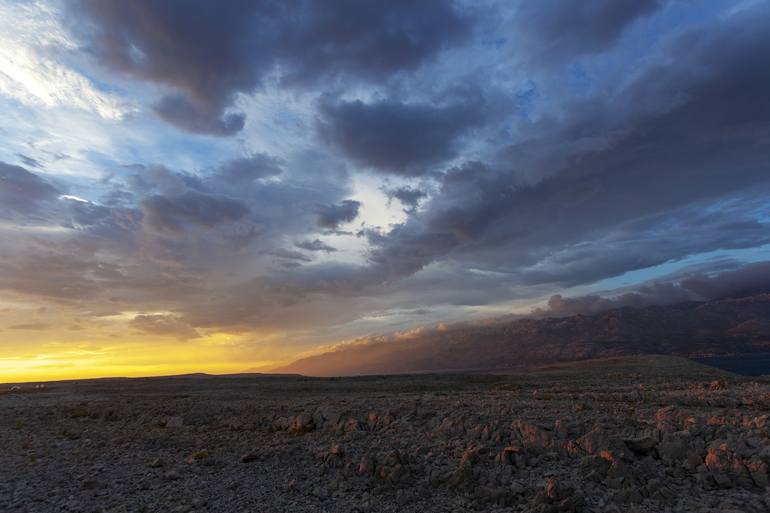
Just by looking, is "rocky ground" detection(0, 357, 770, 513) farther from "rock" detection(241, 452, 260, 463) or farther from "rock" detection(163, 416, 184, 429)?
"rock" detection(163, 416, 184, 429)

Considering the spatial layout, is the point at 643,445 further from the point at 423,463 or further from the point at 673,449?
the point at 423,463

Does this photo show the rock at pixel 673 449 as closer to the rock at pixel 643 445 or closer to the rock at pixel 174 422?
the rock at pixel 643 445

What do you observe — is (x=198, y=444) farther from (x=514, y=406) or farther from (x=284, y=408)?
(x=514, y=406)

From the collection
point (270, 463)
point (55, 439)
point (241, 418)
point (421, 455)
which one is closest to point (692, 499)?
point (421, 455)

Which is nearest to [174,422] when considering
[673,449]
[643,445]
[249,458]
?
[249,458]

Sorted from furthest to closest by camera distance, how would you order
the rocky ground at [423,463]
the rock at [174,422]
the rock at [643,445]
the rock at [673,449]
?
the rock at [174,422], the rock at [643,445], the rock at [673,449], the rocky ground at [423,463]

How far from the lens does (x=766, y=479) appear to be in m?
10.0

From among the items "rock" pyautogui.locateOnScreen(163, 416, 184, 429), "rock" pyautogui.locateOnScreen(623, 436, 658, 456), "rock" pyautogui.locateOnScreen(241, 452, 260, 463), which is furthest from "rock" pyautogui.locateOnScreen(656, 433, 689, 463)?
"rock" pyautogui.locateOnScreen(163, 416, 184, 429)

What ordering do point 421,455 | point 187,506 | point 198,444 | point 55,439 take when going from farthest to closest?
point 55,439
point 198,444
point 421,455
point 187,506

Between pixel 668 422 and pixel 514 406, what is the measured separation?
22.4 feet

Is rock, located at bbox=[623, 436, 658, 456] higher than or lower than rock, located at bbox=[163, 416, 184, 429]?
lower

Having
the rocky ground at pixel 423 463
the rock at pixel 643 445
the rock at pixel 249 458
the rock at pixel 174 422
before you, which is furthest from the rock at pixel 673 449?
the rock at pixel 174 422

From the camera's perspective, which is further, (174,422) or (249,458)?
(174,422)

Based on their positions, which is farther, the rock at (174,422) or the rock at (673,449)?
the rock at (174,422)
